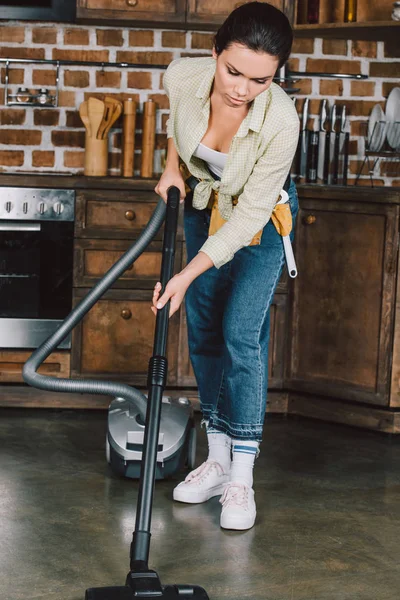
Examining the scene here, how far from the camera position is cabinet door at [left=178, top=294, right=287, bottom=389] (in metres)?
3.42

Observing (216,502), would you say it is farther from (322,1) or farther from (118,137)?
(322,1)

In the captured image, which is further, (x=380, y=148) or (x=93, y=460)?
(x=380, y=148)

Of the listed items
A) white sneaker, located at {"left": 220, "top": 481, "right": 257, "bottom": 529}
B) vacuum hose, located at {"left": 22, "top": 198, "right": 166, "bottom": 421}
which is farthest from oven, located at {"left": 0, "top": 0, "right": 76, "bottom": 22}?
white sneaker, located at {"left": 220, "top": 481, "right": 257, "bottom": 529}

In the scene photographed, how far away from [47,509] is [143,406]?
35 centimetres

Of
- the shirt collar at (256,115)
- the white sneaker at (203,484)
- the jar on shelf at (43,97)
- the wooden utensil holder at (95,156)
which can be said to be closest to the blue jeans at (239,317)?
the white sneaker at (203,484)

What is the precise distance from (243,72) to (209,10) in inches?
71.0

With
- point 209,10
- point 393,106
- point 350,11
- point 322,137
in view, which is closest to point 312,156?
point 322,137

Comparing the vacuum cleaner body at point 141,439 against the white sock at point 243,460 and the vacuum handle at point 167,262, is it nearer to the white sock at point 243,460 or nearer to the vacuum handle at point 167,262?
the white sock at point 243,460

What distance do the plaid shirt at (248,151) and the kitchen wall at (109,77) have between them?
1.60 metres

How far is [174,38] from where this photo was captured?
3.83 metres

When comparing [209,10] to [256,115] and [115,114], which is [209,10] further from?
[256,115]

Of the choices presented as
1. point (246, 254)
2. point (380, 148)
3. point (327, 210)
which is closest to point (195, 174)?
point (246, 254)

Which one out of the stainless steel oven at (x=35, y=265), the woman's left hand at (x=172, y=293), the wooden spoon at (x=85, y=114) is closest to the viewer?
the woman's left hand at (x=172, y=293)

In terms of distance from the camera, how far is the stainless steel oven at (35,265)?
3.33 metres
